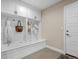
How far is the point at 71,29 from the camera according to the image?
2.89 metres

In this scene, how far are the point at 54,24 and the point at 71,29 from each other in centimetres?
105

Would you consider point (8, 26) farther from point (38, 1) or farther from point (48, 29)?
point (48, 29)

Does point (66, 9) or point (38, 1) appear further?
point (38, 1)

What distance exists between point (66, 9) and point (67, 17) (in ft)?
1.22

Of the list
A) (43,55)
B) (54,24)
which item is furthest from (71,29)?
(43,55)

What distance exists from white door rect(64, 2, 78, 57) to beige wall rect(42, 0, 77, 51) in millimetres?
385

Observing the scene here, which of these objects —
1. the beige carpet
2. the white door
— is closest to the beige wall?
the white door

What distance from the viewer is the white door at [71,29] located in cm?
275

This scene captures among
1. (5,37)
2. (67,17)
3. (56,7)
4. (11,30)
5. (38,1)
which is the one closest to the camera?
(5,37)

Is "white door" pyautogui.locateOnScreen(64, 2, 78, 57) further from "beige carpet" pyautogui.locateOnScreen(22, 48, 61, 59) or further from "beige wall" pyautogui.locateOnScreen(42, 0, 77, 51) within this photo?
"beige carpet" pyautogui.locateOnScreen(22, 48, 61, 59)

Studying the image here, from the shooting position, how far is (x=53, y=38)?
3.81 meters

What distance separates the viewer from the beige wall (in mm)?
3457

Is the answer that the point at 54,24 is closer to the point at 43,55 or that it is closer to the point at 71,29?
the point at 71,29

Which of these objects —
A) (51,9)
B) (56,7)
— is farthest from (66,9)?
(51,9)
